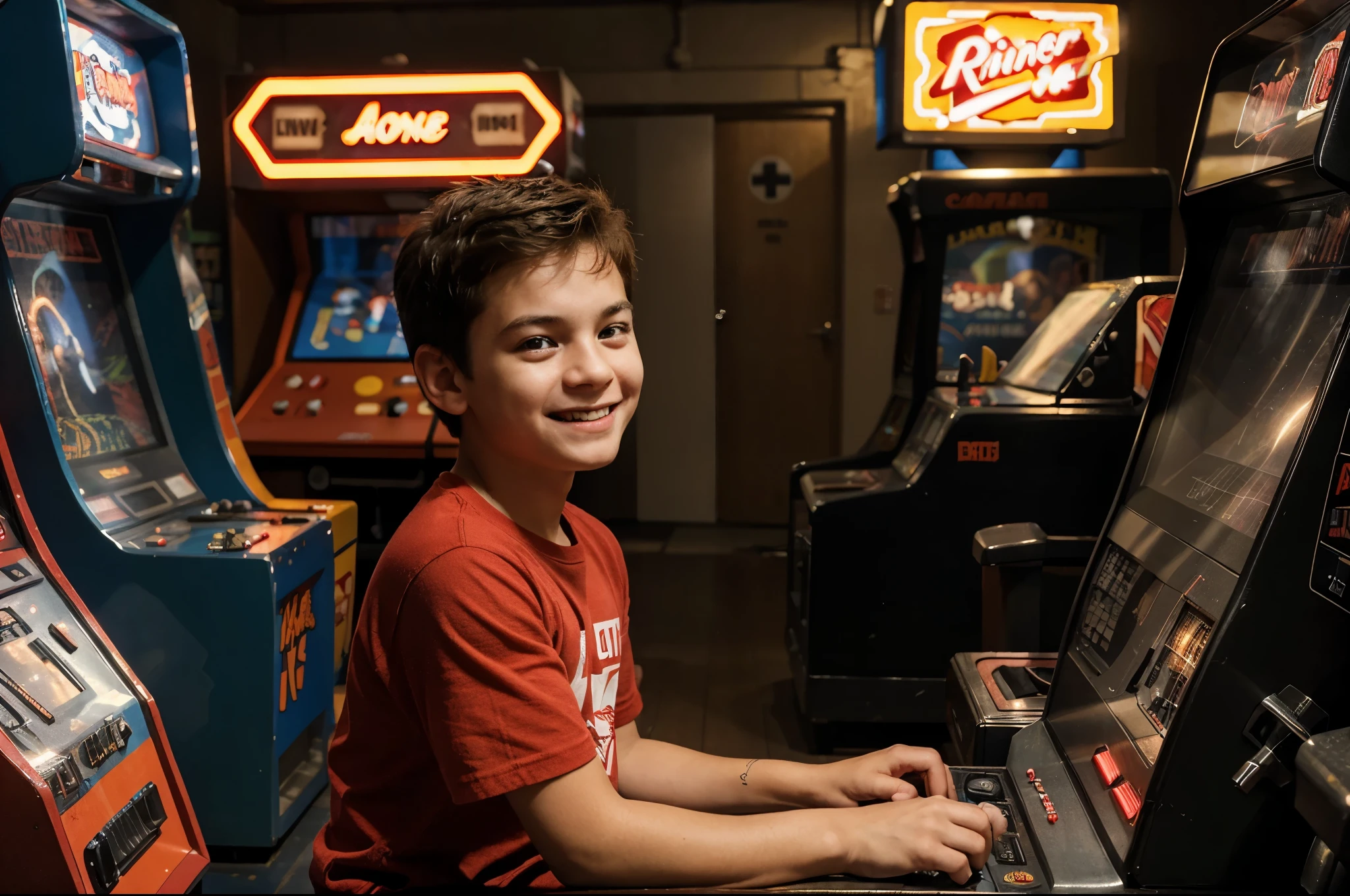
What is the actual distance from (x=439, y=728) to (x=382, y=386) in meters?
2.98

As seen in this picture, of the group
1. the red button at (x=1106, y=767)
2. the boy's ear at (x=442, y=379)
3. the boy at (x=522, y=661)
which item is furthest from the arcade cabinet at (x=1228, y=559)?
the boy's ear at (x=442, y=379)

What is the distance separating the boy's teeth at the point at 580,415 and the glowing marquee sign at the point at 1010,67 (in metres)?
2.38

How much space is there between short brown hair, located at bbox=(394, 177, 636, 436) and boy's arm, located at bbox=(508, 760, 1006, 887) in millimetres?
425

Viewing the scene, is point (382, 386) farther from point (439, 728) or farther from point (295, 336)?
point (439, 728)

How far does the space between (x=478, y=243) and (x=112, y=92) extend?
5.23 feet

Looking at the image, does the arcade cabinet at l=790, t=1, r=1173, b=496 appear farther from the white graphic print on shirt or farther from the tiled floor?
the white graphic print on shirt

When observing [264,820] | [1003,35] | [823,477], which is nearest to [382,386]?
[823,477]

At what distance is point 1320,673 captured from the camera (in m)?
0.92

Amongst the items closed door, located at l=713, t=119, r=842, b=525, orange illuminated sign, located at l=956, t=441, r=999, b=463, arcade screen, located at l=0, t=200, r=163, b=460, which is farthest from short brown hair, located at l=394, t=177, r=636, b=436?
closed door, located at l=713, t=119, r=842, b=525

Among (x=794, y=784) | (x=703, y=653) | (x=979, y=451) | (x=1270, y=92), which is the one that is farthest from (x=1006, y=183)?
(x=794, y=784)

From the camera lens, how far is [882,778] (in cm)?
115

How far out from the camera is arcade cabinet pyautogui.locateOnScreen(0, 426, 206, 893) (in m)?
1.40

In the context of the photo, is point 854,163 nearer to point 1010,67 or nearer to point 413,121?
point 1010,67

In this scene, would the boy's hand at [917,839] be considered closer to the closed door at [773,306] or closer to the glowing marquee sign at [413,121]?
the glowing marquee sign at [413,121]
